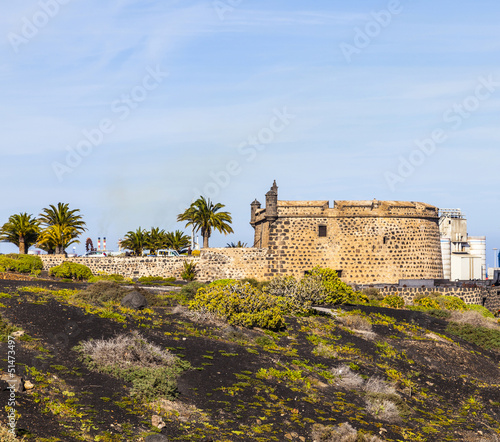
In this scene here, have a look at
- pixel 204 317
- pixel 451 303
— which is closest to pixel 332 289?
pixel 451 303

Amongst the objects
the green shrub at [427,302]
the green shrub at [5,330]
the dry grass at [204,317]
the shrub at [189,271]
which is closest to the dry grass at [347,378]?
the dry grass at [204,317]

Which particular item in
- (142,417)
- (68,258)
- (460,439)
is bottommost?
(460,439)

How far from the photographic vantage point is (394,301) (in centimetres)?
4219

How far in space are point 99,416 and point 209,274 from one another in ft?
119

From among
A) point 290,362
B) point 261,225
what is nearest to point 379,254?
point 261,225

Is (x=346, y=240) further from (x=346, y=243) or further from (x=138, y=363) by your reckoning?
(x=138, y=363)

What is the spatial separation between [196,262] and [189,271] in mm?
1163

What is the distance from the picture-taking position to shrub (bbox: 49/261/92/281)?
47.4 meters

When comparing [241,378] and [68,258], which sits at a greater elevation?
[68,258]

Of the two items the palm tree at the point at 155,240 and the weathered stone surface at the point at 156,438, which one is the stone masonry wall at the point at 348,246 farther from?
the weathered stone surface at the point at 156,438

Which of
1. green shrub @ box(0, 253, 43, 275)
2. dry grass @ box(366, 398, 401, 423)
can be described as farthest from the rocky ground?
green shrub @ box(0, 253, 43, 275)

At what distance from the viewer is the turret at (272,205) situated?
50.3m

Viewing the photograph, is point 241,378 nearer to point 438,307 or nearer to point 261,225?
point 438,307

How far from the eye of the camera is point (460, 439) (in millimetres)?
18406
